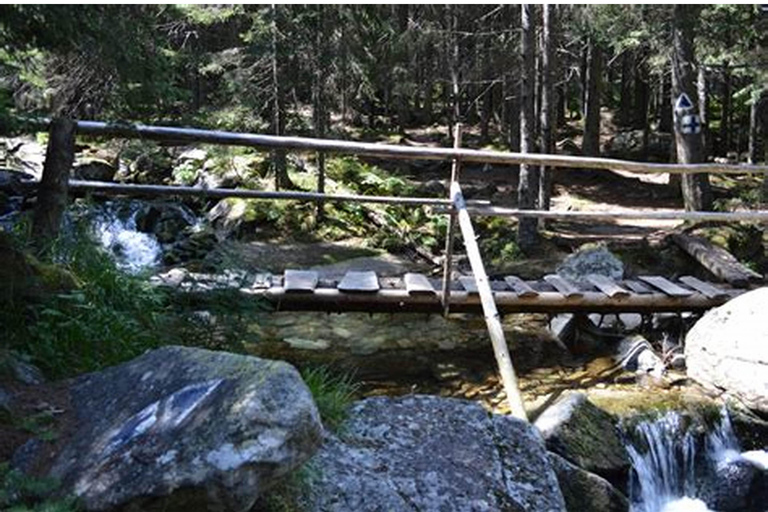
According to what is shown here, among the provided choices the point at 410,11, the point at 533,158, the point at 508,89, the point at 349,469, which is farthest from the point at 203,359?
the point at 410,11

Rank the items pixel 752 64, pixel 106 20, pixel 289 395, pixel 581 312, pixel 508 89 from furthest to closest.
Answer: pixel 508 89
pixel 752 64
pixel 581 312
pixel 106 20
pixel 289 395

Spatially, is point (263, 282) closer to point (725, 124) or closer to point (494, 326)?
point (494, 326)

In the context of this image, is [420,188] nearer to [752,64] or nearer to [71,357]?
[752,64]

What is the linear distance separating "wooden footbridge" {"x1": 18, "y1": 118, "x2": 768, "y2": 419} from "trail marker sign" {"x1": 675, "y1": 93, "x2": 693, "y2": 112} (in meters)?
6.71

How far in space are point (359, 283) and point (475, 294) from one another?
3.41 ft

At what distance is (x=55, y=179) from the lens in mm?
4234

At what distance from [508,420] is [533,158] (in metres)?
3.14

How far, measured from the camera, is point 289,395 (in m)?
2.31

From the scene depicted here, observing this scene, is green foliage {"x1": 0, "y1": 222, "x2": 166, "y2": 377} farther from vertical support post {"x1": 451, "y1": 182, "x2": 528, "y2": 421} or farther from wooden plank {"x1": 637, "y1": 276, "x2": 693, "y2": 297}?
wooden plank {"x1": 637, "y1": 276, "x2": 693, "y2": 297}

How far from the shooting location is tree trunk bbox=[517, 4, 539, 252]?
12.7 meters

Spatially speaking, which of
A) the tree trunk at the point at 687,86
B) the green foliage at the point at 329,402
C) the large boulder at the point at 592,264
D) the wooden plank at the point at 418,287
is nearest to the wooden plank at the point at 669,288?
the wooden plank at the point at 418,287

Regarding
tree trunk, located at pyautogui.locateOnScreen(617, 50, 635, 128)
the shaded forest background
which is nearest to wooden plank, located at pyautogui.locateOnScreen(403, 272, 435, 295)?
the shaded forest background

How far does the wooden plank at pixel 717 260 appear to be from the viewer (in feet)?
24.8

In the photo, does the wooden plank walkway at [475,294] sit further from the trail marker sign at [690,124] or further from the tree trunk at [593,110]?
the tree trunk at [593,110]
